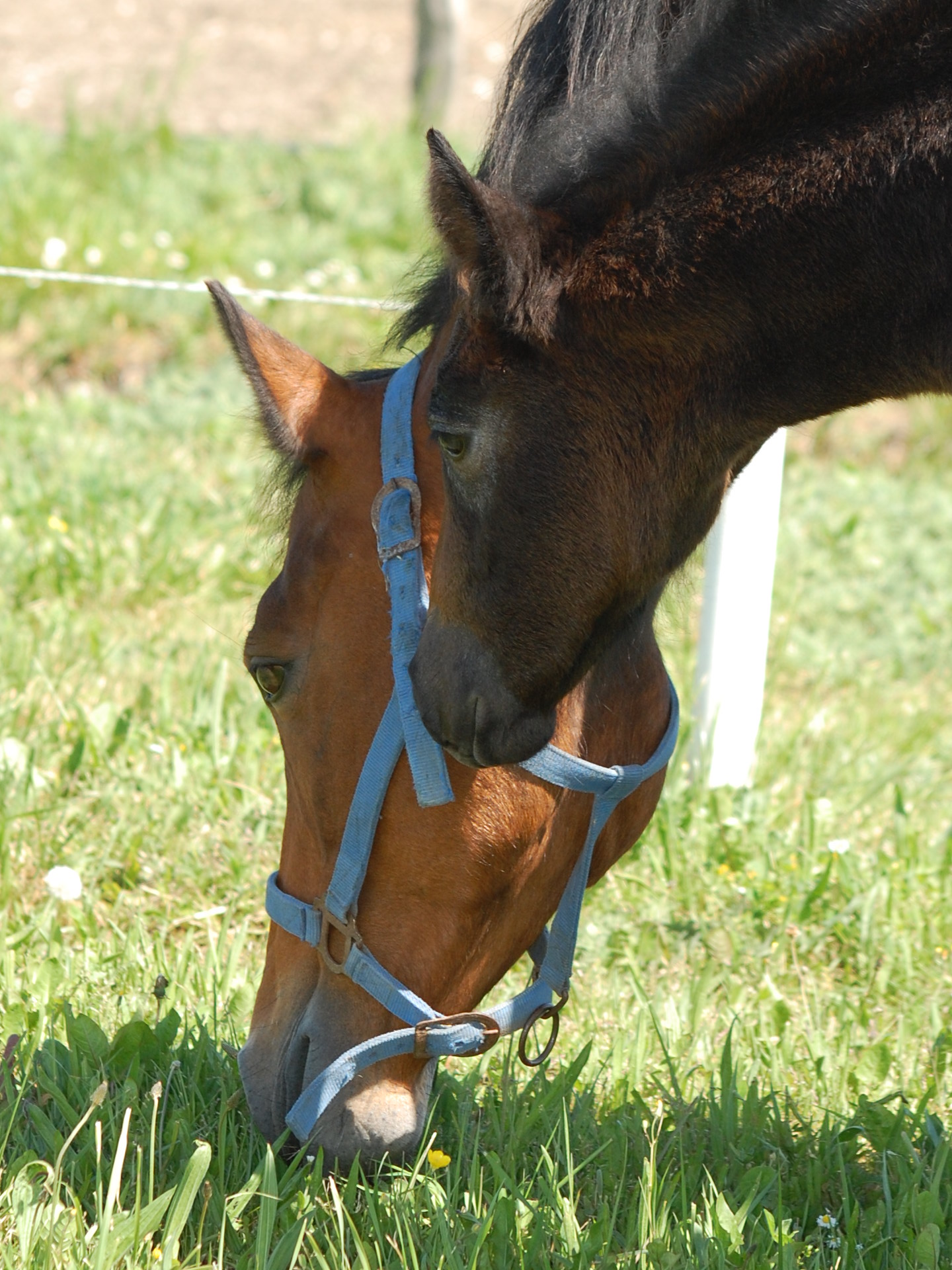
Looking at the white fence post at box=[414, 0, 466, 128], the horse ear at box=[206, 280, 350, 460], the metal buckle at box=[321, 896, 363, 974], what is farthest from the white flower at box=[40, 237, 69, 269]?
the metal buckle at box=[321, 896, 363, 974]

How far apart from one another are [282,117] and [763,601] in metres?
8.30

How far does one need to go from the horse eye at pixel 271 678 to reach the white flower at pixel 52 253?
4846 millimetres

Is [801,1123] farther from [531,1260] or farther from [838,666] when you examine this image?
[838,666]

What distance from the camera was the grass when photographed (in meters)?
2.02

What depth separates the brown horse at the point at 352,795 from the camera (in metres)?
1.99

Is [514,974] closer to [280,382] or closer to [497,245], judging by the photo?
[280,382]

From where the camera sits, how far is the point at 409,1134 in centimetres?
203

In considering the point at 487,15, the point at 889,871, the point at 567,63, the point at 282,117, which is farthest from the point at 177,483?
the point at 487,15

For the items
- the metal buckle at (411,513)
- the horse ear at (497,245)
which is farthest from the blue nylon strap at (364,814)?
the horse ear at (497,245)

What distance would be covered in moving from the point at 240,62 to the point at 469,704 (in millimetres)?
11098

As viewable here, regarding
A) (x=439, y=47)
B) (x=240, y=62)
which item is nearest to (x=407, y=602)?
(x=439, y=47)

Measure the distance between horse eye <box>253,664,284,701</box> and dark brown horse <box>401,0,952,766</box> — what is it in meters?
0.38

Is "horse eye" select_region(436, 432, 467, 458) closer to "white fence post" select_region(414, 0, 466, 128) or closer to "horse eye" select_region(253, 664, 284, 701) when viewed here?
"horse eye" select_region(253, 664, 284, 701)

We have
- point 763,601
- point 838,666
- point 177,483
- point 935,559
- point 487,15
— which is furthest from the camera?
point 487,15
